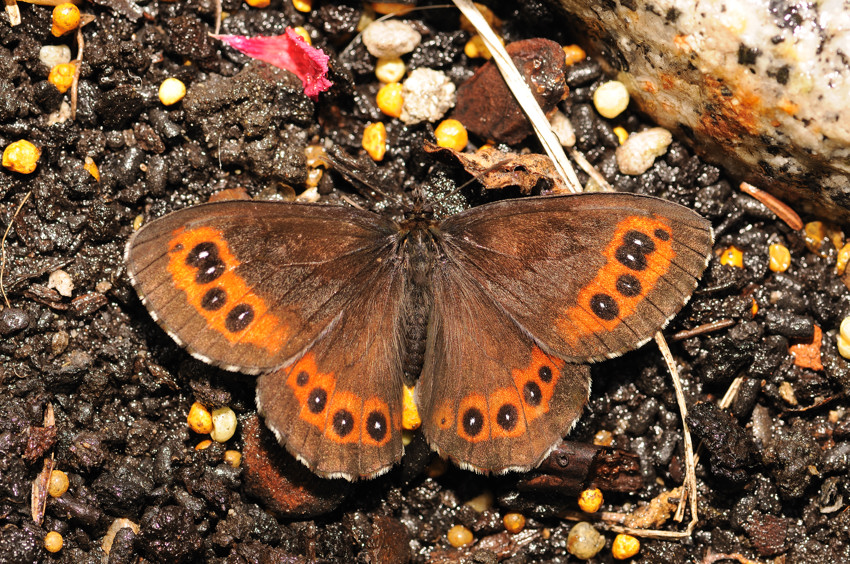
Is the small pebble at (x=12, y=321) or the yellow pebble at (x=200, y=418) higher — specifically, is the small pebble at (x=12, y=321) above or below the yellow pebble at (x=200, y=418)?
above

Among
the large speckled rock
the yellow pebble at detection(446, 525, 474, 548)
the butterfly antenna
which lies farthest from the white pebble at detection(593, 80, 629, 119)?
the yellow pebble at detection(446, 525, 474, 548)

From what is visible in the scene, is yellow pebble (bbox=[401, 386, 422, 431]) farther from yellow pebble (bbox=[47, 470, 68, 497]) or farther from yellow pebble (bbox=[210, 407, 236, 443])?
yellow pebble (bbox=[47, 470, 68, 497])

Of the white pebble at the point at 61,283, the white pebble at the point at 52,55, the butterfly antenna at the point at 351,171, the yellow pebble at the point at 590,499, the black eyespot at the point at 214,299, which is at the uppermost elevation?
the white pebble at the point at 52,55

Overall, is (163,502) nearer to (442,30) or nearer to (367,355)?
(367,355)

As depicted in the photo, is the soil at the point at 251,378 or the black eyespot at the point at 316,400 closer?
the black eyespot at the point at 316,400

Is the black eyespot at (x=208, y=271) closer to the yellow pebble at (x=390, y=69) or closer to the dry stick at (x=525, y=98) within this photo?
the yellow pebble at (x=390, y=69)

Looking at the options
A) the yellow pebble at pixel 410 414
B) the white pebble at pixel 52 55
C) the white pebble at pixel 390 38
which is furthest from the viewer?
the white pebble at pixel 390 38

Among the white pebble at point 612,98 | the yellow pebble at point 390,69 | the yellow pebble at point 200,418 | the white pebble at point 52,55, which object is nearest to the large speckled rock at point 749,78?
the white pebble at point 612,98
